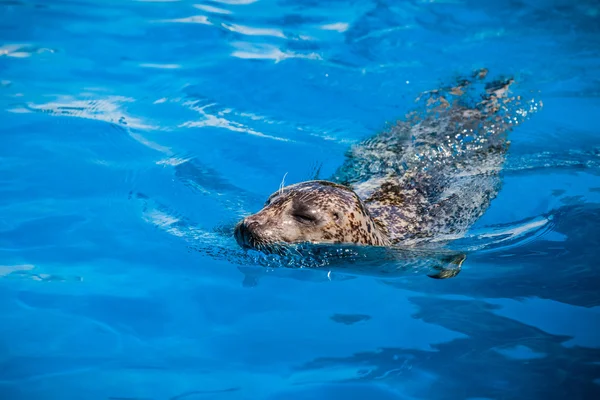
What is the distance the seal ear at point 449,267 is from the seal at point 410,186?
0.41 meters

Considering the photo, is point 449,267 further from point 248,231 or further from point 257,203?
point 257,203

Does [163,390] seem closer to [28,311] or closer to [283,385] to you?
[283,385]

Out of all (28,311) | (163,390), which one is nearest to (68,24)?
(28,311)

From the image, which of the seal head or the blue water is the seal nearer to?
the seal head

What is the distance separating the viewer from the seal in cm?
491

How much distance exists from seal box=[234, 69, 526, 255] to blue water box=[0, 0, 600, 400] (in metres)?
0.31

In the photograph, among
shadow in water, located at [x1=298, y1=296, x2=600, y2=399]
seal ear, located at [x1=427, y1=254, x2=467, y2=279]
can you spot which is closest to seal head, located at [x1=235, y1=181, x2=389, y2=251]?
seal ear, located at [x1=427, y1=254, x2=467, y2=279]

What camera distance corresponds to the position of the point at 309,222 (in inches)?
193

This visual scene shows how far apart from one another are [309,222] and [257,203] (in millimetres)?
1831

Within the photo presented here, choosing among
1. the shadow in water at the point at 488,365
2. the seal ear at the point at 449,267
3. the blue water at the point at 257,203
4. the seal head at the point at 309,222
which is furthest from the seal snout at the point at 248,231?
the seal ear at the point at 449,267

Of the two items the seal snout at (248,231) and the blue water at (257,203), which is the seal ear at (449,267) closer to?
the blue water at (257,203)

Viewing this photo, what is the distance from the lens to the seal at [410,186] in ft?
16.1

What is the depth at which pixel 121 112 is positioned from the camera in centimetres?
850

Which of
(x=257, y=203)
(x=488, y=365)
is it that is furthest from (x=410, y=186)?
(x=488, y=365)
